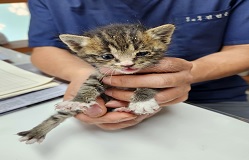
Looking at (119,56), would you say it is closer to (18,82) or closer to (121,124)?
(121,124)

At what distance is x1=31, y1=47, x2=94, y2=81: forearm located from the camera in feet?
3.25

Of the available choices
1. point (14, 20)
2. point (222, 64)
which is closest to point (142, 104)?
point (222, 64)

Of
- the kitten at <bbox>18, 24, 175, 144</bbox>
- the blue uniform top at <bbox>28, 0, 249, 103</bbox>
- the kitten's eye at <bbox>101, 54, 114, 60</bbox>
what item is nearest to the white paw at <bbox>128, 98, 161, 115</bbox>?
the kitten at <bbox>18, 24, 175, 144</bbox>

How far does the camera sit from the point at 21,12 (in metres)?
2.31

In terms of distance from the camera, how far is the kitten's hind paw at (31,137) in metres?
0.66

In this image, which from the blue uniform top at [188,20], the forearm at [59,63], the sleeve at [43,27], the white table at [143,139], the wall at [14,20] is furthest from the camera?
the wall at [14,20]

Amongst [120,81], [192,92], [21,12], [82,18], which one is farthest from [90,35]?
[21,12]

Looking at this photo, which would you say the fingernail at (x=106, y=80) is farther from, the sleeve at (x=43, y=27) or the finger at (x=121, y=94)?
the sleeve at (x=43, y=27)

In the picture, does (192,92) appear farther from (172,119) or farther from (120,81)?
(120,81)

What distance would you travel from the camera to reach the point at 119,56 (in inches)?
26.8

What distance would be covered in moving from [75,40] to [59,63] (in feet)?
1.32

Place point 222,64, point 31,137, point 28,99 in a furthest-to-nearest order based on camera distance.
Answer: point 222,64
point 28,99
point 31,137

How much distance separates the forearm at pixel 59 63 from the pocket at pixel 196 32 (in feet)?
1.20

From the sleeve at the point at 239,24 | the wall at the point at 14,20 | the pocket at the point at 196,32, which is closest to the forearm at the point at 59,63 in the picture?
the pocket at the point at 196,32
